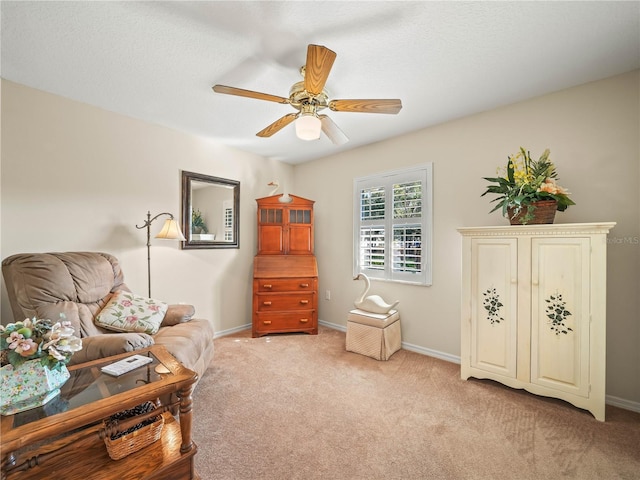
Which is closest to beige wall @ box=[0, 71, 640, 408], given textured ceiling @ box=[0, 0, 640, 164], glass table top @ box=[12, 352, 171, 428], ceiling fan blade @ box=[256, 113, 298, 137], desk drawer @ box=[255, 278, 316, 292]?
textured ceiling @ box=[0, 0, 640, 164]

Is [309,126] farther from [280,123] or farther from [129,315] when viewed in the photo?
[129,315]

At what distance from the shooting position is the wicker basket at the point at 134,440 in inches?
50.0

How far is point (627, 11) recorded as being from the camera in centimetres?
150

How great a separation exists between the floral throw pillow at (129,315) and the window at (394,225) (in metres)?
2.32

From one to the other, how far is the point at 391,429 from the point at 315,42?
A: 2485mm

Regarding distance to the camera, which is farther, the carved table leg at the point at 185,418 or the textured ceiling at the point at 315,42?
the textured ceiling at the point at 315,42

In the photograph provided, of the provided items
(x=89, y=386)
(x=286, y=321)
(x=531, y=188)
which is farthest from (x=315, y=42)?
(x=286, y=321)

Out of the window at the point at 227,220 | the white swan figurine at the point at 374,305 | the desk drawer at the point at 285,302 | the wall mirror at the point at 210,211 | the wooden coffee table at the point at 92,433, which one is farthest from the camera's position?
the window at the point at 227,220

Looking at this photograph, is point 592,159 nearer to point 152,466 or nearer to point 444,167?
point 444,167

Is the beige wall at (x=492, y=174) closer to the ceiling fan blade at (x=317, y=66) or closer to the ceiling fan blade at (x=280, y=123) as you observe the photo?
the ceiling fan blade at (x=280, y=123)

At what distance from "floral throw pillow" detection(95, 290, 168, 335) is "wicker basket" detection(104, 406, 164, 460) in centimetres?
100

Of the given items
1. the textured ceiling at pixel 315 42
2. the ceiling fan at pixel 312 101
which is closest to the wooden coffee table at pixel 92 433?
the ceiling fan at pixel 312 101

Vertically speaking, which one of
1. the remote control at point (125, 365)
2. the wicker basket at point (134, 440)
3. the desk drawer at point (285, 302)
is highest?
the remote control at point (125, 365)

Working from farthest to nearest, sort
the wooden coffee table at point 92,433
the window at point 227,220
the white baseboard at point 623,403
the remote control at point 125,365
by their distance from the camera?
the window at point 227,220, the white baseboard at point 623,403, the remote control at point 125,365, the wooden coffee table at point 92,433
